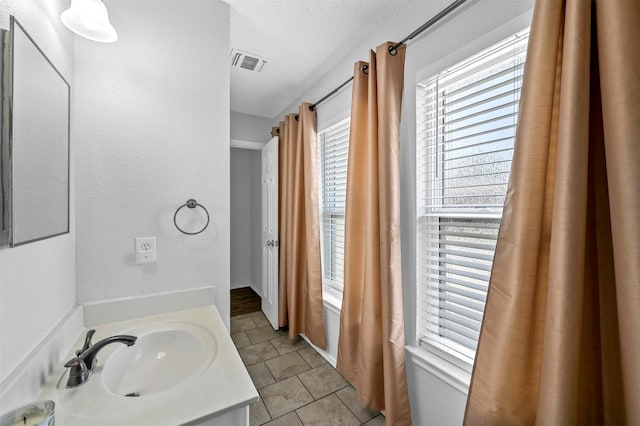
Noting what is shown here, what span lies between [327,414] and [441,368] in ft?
2.72

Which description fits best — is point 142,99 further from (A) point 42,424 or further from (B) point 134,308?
(A) point 42,424

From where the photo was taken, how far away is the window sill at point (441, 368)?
1219 millimetres

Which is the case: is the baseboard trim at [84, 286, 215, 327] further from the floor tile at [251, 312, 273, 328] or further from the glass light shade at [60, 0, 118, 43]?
the floor tile at [251, 312, 273, 328]

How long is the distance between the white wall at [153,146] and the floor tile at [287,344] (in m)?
1.15

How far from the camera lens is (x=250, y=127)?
3.42 meters

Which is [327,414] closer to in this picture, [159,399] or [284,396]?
[284,396]

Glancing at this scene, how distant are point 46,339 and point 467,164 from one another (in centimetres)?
178

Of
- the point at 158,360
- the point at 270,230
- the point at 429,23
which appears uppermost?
the point at 429,23

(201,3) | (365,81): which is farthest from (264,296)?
(201,3)

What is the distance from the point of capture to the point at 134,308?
1273mm

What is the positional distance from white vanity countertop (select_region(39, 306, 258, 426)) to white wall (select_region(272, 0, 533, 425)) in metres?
1.02

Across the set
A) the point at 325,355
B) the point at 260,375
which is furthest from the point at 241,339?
the point at 325,355

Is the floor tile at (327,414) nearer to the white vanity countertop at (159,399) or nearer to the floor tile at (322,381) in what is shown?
the floor tile at (322,381)

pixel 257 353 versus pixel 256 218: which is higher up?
pixel 256 218
